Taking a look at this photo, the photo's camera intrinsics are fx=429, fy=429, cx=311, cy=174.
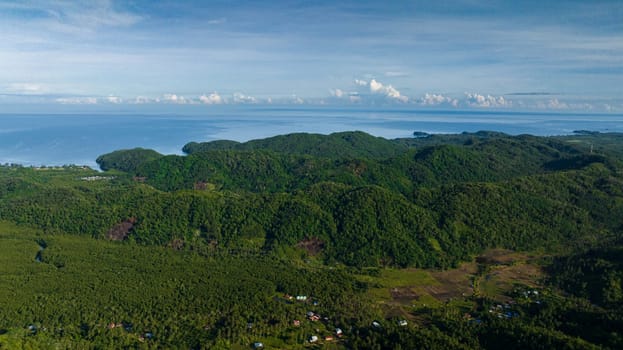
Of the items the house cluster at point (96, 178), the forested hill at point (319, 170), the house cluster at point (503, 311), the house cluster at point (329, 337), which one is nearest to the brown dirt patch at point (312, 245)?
the house cluster at point (329, 337)

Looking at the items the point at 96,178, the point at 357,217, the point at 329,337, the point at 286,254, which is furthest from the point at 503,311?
the point at 96,178

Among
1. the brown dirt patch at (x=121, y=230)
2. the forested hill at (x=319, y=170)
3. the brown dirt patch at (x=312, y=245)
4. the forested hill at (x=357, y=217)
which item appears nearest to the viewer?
the brown dirt patch at (x=312, y=245)

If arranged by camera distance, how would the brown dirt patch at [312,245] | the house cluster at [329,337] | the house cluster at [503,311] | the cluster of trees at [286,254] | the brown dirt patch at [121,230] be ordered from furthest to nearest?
the brown dirt patch at [121,230] → the brown dirt patch at [312,245] → the house cluster at [503,311] → the cluster of trees at [286,254] → the house cluster at [329,337]

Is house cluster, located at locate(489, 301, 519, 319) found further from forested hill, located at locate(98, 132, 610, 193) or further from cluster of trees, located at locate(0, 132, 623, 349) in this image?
forested hill, located at locate(98, 132, 610, 193)

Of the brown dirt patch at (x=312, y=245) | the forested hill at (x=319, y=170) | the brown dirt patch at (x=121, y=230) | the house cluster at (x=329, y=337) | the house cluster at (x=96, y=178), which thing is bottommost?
the house cluster at (x=329, y=337)

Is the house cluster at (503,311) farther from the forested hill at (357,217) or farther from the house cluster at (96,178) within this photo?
the house cluster at (96,178)

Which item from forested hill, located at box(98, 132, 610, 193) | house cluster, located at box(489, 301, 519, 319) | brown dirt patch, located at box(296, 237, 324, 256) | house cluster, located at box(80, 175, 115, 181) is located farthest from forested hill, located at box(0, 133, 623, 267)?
forested hill, located at box(98, 132, 610, 193)

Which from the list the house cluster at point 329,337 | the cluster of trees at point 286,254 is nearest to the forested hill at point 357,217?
the cluster of trees at point 286,254

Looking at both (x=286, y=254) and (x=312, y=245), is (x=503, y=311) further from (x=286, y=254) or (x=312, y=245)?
(x=286, y=254)

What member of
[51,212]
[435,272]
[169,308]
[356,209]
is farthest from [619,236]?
[51,212]

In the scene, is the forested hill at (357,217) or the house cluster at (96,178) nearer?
the forested hill at (357,217)

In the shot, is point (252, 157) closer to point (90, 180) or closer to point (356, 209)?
point (90, 180)

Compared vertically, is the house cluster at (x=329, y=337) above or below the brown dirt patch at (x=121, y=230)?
below
